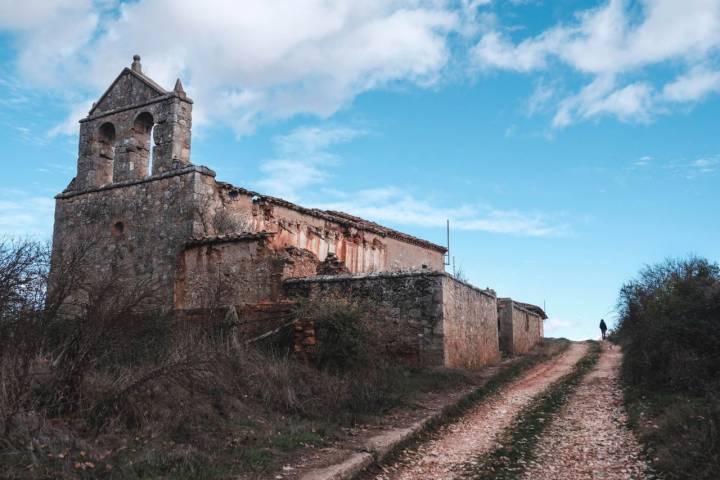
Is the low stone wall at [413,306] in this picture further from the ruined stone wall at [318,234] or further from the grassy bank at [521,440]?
the grassy bank at [521,440]

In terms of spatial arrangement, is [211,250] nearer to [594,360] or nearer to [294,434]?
[294,434]

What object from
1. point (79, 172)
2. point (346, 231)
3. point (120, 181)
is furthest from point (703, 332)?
point (79, 172)

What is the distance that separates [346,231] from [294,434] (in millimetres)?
15202

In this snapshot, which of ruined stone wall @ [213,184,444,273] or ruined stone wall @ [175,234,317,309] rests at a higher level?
ruined stone wall @ [213,184,444,273]

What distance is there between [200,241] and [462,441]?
999 cm

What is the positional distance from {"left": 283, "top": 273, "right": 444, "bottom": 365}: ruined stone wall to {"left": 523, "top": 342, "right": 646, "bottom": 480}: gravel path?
3.24m

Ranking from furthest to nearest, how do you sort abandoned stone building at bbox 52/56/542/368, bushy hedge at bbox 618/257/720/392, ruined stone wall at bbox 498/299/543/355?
ruined stone wall at bbox 498/299/543/355 → abandoned stone building at bbox 52/56/542/368 → bushy hedge at bbox 618/257/720/392

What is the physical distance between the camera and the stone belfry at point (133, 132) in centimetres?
1723

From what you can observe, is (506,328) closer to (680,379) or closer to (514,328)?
(514,328)

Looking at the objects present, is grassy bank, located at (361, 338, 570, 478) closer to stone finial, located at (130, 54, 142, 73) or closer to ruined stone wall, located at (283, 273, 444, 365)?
ruined stone wall, located at (283, 273, 444, 365)

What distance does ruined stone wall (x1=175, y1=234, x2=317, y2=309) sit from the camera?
52.5ft

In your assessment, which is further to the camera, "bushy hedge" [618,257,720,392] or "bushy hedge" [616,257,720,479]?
"bushy hedge" [618,257,720,392]

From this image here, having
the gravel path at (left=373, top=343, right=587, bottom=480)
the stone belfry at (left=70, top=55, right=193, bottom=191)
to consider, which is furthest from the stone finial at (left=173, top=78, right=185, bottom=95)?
the gravel path at (left=373, top=343, right=587, bottom=480)

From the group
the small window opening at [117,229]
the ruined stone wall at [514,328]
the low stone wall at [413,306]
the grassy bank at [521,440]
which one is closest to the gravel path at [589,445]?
the grassy bank at [521,440]
